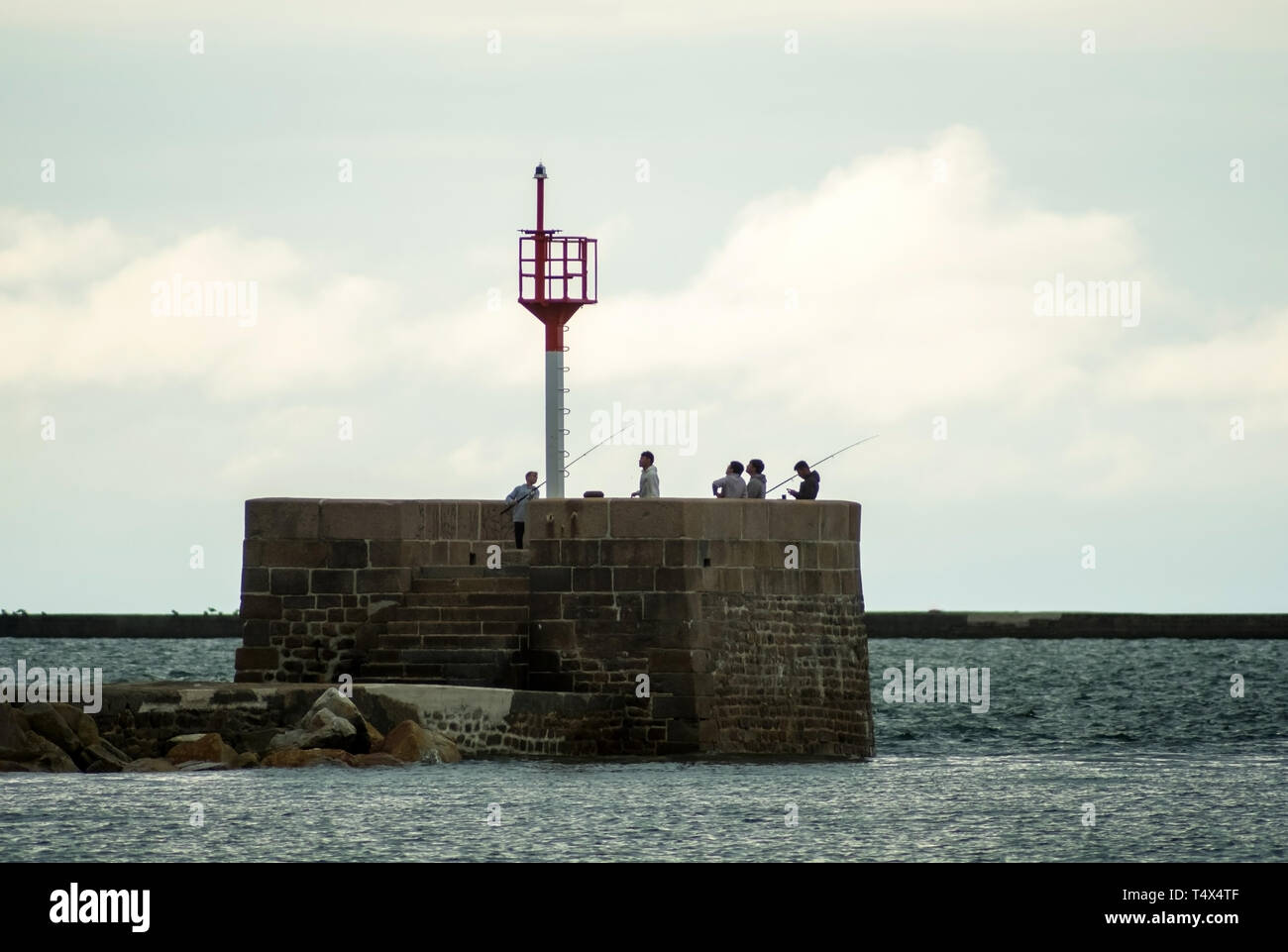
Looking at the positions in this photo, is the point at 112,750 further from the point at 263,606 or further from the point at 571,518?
the point at 571,518

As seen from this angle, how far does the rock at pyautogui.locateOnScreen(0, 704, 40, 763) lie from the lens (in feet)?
65.0

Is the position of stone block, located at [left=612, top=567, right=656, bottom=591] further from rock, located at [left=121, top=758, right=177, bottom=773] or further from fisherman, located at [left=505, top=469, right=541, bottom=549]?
rock, located at [left=121, top=758, right=177, bottom=773]

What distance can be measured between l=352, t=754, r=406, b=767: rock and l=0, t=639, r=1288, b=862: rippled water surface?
12.7 inches

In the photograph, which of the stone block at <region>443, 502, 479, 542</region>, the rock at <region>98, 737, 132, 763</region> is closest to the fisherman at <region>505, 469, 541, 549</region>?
the stone block at <region>443, 502, 479, 542</region>

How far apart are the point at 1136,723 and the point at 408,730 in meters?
14.9

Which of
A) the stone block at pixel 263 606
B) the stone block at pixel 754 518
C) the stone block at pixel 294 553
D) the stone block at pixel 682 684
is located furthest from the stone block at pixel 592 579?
the stone block at pixel 263 606

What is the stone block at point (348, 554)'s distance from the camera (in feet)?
74.8

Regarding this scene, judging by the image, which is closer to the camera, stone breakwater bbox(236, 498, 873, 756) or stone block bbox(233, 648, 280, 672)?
stone breakwater bbox(236, 498, 873, 756)

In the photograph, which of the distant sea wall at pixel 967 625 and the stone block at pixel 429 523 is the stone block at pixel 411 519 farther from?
the distant sea wall at pixel 967 625

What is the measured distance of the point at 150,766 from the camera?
20.1 m

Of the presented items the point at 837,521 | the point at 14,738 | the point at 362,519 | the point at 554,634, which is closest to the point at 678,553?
the point at 554,634

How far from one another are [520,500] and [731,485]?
2.02 m
